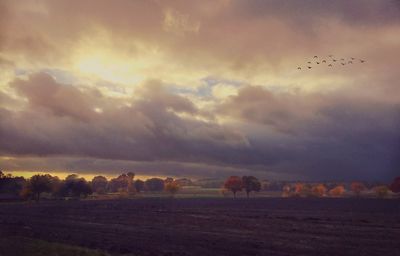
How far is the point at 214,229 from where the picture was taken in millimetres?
54281

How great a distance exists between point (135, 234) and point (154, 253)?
14295 mm

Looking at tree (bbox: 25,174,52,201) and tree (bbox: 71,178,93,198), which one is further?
tree (bbox: 71,178,93,198)

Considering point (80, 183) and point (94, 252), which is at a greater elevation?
point (80, 183)

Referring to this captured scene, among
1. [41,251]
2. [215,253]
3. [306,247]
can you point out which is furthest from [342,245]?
[41,251]

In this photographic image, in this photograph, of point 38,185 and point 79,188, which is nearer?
point 38,185

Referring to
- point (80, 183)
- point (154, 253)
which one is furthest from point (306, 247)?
point (80, 183)

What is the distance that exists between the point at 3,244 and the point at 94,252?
903cm

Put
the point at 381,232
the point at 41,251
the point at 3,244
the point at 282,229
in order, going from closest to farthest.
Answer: the point at 41,251, the point at 3,244, the point at 381,232, the point at 282,229

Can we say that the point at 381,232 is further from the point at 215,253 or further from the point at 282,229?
the point at 215,253

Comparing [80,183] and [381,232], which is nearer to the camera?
[381,232]

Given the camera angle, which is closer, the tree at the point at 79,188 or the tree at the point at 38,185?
the tree at the point at 38,185

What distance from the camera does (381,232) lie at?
51062 mm

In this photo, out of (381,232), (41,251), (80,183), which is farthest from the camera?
(80,183)

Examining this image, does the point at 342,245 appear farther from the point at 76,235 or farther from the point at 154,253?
the point at 76,235
